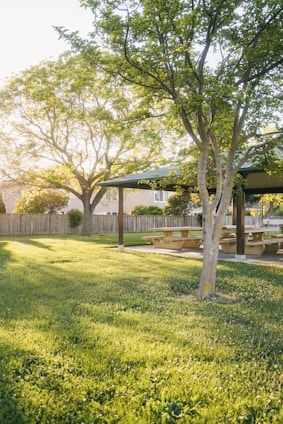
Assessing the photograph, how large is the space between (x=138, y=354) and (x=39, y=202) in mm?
23764

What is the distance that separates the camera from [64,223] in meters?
26.2

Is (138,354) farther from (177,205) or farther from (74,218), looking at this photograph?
(177,205)

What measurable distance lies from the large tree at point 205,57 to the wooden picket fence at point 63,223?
62.8ft

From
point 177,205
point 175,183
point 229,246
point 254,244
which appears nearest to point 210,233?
point 175,183

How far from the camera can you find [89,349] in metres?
3.86

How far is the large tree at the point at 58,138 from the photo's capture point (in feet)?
65.6

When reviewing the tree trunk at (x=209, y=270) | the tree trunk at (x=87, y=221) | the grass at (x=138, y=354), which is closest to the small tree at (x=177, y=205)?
the tree trunk at (x=87, y=221)

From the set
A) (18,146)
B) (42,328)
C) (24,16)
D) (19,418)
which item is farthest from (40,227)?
(19,418)

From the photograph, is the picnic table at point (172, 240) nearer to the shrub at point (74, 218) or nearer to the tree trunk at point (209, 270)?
the tree trunk at point (209, 270)

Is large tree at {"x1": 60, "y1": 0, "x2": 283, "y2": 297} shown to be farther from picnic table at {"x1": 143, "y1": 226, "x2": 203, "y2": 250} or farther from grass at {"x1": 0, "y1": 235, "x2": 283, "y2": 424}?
picnic table at {"x1": 143, "y1": 226, "x2": 203, "y2": 250}

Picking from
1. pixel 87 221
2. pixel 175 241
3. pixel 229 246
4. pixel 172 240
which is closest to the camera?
pixel 229 246

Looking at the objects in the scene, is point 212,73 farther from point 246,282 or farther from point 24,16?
point 246,282

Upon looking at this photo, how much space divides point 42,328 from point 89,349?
3.05ft

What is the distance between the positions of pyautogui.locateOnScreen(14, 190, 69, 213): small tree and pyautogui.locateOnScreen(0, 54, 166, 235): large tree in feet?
10.3
